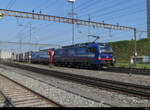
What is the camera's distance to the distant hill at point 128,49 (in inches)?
1722

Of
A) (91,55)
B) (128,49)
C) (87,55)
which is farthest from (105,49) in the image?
(128,49)

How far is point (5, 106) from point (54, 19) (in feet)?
69.6

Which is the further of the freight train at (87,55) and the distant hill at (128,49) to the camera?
the distant hill at (128,49)

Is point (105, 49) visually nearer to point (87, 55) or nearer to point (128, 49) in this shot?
point (87, 55)

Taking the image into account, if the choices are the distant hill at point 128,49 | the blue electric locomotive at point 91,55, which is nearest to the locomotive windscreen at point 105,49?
the blue electric locomotive at point 91,55

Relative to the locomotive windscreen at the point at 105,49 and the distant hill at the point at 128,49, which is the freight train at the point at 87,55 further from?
the distant hill at the point at 128,49

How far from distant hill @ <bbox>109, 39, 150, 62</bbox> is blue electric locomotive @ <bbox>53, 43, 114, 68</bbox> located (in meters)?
20.0

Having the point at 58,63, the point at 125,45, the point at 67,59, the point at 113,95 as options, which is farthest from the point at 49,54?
the point at 113,95

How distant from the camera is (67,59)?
2872 centimetres

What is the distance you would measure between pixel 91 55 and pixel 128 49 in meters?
26.5

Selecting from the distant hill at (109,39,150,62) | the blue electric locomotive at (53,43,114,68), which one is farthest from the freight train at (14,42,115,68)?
the distant hill at (109,39,150,62)

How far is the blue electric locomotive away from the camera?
21663mm

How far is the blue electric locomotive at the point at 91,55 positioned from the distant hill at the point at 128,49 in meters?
20.0

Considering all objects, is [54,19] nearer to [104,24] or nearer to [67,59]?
[67,59]
